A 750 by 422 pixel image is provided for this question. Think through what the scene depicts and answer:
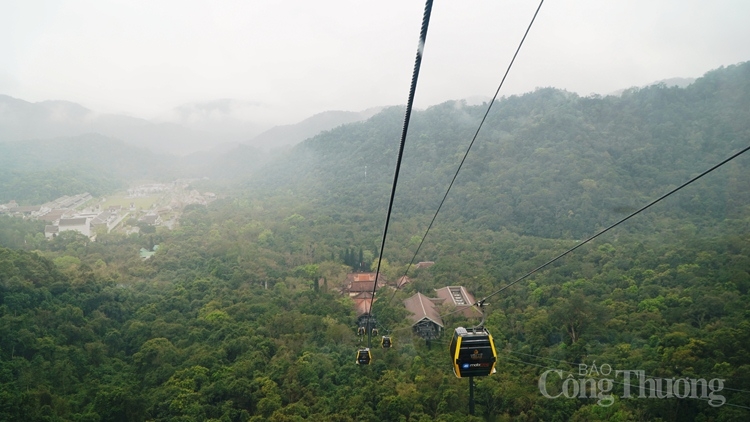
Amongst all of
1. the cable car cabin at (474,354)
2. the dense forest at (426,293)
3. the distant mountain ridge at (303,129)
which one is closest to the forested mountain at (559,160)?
the dense forest at (426,293)

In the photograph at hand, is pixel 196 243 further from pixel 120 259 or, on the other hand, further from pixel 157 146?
pixel 157 146

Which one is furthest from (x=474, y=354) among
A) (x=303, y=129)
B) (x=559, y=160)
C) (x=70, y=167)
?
(x=303, y=129)

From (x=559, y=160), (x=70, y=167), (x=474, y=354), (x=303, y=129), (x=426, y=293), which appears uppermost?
(x=303, y=129)

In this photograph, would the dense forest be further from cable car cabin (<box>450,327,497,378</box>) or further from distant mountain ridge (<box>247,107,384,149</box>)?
distant mountain ridge (<box>247,107,384,149</box>)

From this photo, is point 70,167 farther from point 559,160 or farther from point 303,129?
point 303,129

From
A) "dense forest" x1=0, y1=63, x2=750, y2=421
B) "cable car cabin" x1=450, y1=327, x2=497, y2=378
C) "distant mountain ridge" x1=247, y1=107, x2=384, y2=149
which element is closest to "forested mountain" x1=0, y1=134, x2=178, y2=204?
"dense forest" x1=0, y1=63, x2=750, y2=421

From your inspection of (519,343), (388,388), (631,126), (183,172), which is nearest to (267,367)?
(388,388)
